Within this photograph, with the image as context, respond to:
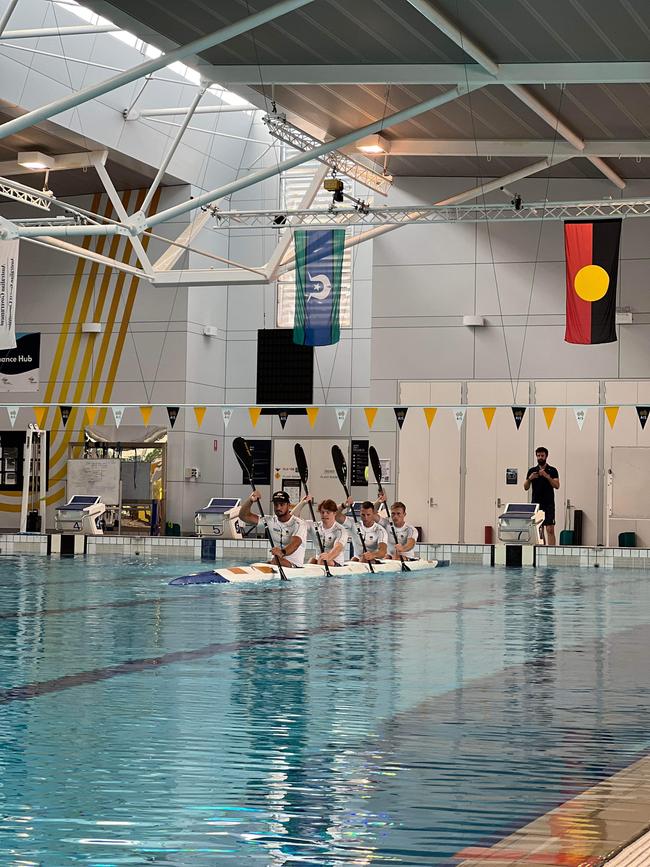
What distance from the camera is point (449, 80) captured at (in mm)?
16141

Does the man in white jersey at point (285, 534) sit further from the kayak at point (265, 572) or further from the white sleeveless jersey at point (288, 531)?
the kayak at point (265, 572)

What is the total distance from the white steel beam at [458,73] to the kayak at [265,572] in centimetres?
649

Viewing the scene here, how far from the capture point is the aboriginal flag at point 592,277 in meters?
20.2

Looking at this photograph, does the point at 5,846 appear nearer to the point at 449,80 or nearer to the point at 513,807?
the point at 513,807

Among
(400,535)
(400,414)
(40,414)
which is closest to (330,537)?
(400,535)

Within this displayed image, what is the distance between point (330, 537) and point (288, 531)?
5.18 ft

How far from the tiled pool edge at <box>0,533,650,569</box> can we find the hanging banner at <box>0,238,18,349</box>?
580 cm

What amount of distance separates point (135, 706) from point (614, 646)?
4774 millimetres

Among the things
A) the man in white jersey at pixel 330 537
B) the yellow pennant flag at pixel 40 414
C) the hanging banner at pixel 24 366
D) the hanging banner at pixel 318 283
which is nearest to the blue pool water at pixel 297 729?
the man in white jersey at pixel 330 537

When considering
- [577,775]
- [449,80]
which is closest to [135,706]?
[577,775]

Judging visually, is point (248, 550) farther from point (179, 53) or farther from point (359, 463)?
point (179, 53)

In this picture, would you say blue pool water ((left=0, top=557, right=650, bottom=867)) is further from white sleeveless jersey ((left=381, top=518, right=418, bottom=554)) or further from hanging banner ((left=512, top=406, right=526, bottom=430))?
hanging banner ((left=512, top=406, right=526, bottom=430))

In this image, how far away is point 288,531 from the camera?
56.3ft

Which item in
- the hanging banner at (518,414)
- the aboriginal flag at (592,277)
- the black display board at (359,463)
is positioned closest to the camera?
the aboriginal flag at (592,277)
